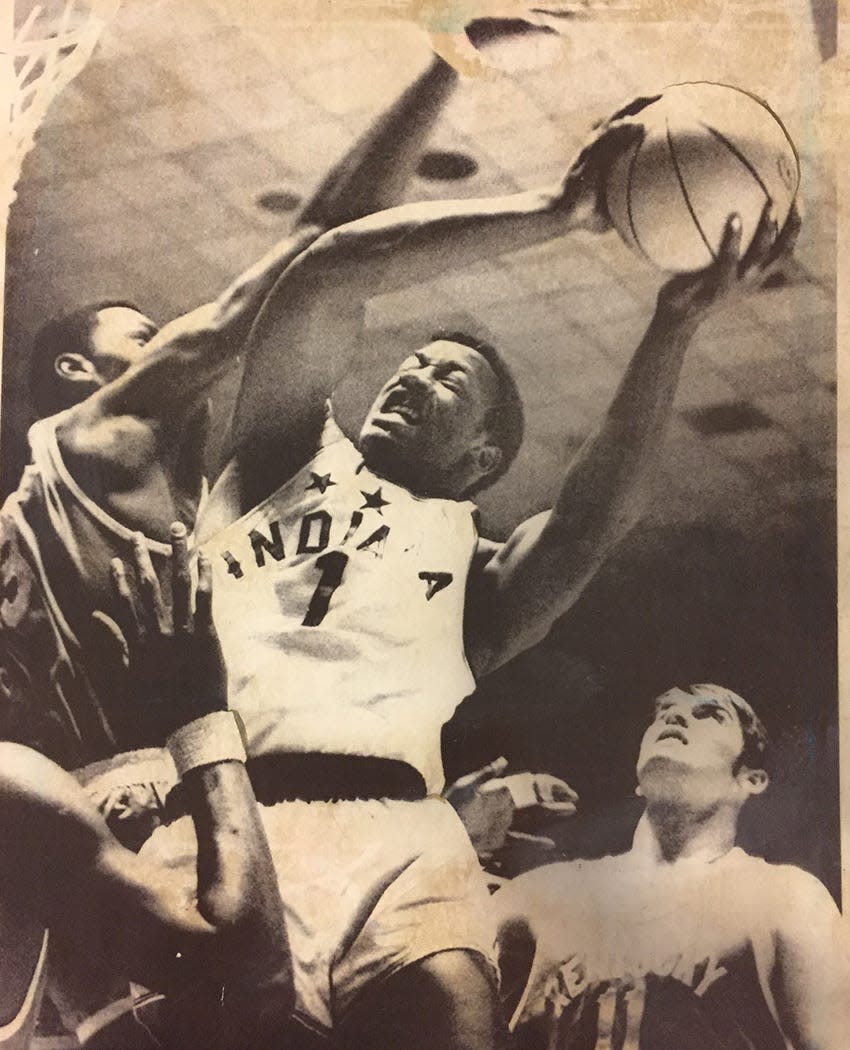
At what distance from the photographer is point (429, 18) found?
269 centimetres

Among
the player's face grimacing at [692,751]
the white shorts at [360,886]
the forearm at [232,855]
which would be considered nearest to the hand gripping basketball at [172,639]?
the forearm at [232,855]

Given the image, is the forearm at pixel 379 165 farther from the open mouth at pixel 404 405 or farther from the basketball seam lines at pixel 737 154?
the basketball seam lines at pixel 737 154

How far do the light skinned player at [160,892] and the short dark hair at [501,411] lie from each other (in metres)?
0.80

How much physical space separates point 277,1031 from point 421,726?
78 cm

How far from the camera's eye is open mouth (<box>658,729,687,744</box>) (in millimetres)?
2504

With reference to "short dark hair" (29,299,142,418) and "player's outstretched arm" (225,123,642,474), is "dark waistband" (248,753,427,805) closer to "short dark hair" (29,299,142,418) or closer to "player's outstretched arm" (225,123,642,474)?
"player's outstretched arm" (225,123,642,474)

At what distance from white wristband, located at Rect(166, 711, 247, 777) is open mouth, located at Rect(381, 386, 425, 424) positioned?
838 millimetres

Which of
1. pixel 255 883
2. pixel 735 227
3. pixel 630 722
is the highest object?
pixel 735 227

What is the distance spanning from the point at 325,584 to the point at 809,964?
1482mm

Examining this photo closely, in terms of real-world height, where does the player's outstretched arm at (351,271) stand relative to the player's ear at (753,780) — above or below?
above

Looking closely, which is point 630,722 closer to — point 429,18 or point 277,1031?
point 277,1031

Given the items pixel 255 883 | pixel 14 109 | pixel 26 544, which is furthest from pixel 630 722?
pixel 14 109

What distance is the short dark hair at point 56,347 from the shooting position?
8.63ft

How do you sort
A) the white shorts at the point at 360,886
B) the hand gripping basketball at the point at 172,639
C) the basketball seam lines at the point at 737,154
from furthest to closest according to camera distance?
the basketball seam lines at the point at 737,154 < the hand gripping basketball at the point at 172,639 < the white shorts at the point at 360,886
